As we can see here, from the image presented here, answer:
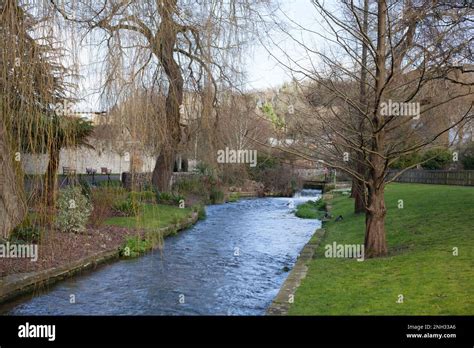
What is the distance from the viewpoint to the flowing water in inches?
301

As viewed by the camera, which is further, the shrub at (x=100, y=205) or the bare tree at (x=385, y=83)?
the shrub at (x=100, y=205)

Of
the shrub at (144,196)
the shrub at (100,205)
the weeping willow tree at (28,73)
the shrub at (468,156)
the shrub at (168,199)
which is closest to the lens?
the weeping willow tree at (28,73)

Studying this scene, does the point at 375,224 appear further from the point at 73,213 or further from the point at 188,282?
the point at 73,213

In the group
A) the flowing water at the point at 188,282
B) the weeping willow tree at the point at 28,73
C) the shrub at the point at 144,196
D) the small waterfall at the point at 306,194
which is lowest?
the flowing water at the point at 188,282

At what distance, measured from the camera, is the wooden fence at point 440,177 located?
81.6 feet

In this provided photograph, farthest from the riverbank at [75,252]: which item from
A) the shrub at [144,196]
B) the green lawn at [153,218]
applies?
the shrub at [144,196]

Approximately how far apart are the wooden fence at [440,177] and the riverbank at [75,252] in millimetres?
13598

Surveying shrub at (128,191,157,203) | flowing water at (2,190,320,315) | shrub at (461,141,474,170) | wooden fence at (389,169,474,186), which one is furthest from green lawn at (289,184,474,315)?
shrub at (461,141,474,170)

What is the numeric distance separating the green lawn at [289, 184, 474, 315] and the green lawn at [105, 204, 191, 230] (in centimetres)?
247

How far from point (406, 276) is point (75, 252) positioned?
23.3 ft

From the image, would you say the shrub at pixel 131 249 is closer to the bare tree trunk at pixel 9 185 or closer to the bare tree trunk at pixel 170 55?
the bare tree trunk at pixel 170 55

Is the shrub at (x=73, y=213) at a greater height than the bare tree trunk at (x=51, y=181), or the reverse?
the bare tree trunk at (x=51, y=181)

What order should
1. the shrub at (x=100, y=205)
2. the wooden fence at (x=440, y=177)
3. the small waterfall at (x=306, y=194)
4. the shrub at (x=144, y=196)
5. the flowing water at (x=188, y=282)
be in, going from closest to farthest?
the shrub at (x=144, y=196)
the flowing water at (x=188, y=282)
the shrub at (x=100, y=205)
the wooden fence at (x=440, y=177)
the small waterfall at (x=306, y=194)
